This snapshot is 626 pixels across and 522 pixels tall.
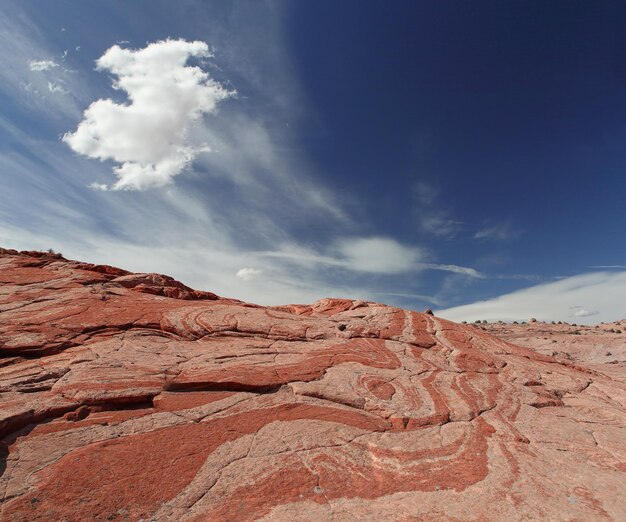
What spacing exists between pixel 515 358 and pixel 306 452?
52.8 ft

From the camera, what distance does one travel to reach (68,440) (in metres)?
9.08

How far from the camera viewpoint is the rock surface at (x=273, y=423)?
25.9 ft

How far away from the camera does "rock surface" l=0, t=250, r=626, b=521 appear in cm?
790

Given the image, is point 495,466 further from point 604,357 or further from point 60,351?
point 604,357

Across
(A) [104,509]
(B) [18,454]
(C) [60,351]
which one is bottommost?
(A) [104,509]

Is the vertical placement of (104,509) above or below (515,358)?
below

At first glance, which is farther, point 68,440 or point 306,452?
point 306,452

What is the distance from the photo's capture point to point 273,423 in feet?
35.3

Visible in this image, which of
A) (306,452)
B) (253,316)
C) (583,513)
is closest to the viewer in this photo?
(583,513)

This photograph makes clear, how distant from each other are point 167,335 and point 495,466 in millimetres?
13873

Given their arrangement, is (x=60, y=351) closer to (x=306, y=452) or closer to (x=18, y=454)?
(x=18, y=454)

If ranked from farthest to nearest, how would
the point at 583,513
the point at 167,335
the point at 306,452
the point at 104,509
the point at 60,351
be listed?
1. the point at 167,335
2. the point at 60,351
3. the point at 306,452
4. the point at 583,513
5. the point at 104,509

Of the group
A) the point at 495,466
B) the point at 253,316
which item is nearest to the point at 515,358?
the point at 495,466

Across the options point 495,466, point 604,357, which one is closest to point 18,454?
point 495,466
